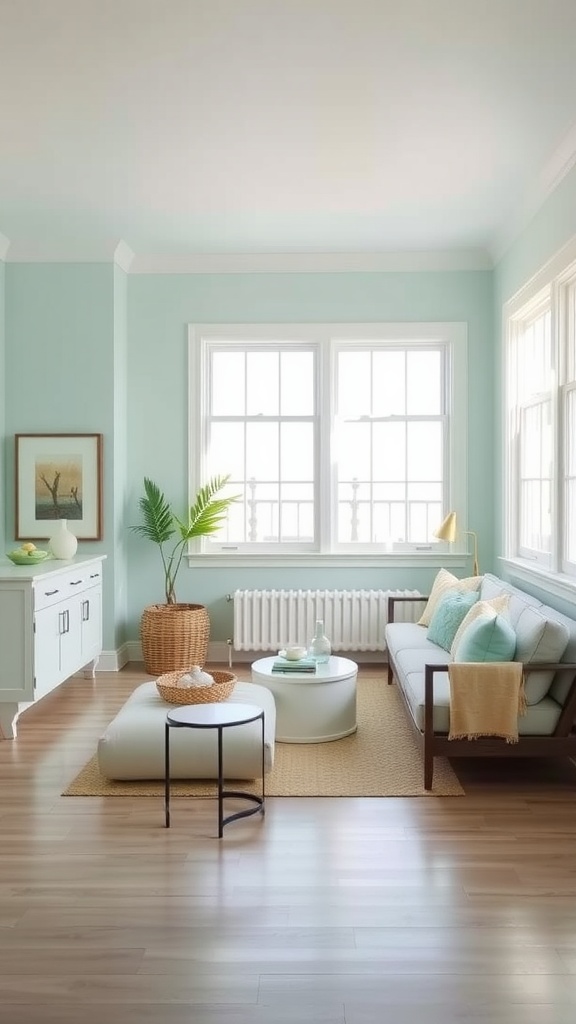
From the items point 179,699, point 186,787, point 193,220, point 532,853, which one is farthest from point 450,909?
point 193,220

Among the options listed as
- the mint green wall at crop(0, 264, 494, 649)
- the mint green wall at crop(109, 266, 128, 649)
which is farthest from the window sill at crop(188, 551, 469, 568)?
the mint green wall at crop(109, 266, 128, 649)

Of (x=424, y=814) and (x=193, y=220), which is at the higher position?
(x=193, y=220)

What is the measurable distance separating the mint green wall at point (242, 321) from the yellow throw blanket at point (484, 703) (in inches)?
118

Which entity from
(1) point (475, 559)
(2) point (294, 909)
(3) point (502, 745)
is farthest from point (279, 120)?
(2) point (294, 909)

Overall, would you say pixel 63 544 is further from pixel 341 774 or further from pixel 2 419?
pixel 341 774

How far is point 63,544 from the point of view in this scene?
622 centimetres

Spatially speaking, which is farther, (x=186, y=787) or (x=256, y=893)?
(x=186, y=787)

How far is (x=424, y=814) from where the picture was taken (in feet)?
12.5

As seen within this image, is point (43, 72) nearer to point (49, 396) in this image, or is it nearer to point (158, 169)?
point (158, 169)

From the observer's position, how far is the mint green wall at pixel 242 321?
23.1 ft

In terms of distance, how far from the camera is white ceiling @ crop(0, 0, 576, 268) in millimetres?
3521

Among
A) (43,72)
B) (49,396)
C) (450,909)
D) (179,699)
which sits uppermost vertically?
(43,72)

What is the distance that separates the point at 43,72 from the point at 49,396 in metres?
3.12

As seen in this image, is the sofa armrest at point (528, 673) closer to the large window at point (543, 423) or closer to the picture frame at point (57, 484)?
the large window at point (543, 423)
